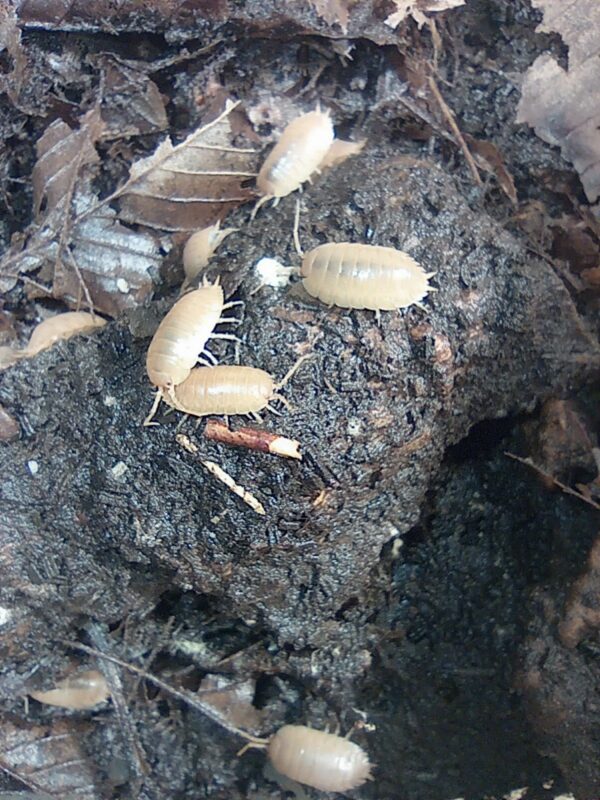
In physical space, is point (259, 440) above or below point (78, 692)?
above

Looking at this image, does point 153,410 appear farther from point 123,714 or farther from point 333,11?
point 333,11

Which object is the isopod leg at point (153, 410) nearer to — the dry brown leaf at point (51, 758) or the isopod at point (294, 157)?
the isopod at point (294, 157)

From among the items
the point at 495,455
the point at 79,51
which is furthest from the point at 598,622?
the point at 79,51

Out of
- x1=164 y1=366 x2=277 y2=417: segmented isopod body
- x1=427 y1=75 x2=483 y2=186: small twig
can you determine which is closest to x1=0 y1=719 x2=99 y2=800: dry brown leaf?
x1=164 y1=366 x2=277 y2=417: segmented isopod body

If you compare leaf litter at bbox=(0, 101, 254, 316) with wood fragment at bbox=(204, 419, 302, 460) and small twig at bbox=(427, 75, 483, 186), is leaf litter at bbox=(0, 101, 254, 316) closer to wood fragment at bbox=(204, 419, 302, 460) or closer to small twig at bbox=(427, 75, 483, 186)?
small twig at bbox=(427, 75, 483, 186)

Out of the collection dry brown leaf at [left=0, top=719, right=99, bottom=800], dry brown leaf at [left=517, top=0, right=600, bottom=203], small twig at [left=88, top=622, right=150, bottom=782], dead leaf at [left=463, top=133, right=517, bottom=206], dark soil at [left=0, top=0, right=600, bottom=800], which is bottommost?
dry brown leaf at [left=0, top=719, right=99, bottom=800]

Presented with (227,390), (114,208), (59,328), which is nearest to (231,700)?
(227,390)
